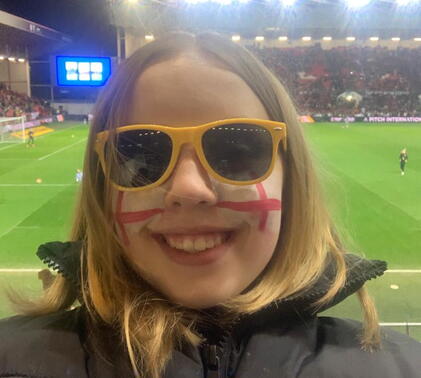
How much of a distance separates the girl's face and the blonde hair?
0.14 ft

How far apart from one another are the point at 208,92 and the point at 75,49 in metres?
34.1

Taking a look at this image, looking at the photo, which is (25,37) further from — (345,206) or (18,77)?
(345,206)

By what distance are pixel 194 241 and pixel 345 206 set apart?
328 centimetres

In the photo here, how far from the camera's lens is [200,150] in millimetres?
1203

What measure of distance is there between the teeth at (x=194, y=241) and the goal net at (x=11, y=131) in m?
20.4

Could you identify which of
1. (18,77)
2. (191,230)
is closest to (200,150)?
(191,230)

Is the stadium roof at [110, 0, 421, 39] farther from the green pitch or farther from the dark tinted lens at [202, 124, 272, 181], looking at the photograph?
the dark tinted lens at [202, 124, 272, 181]

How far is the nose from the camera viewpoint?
1172 millimetres

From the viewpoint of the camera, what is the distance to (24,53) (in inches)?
1375

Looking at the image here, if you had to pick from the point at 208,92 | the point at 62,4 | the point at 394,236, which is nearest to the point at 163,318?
the point at 208,92

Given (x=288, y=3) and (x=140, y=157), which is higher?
(x=288, y=3)

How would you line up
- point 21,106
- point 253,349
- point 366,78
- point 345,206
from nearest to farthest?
point 253,349 < point 345,206 < point 366,78 < point 21,106

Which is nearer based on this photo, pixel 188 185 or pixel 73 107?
pixel 188 185

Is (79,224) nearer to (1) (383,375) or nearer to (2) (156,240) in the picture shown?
(2) (156,240)
